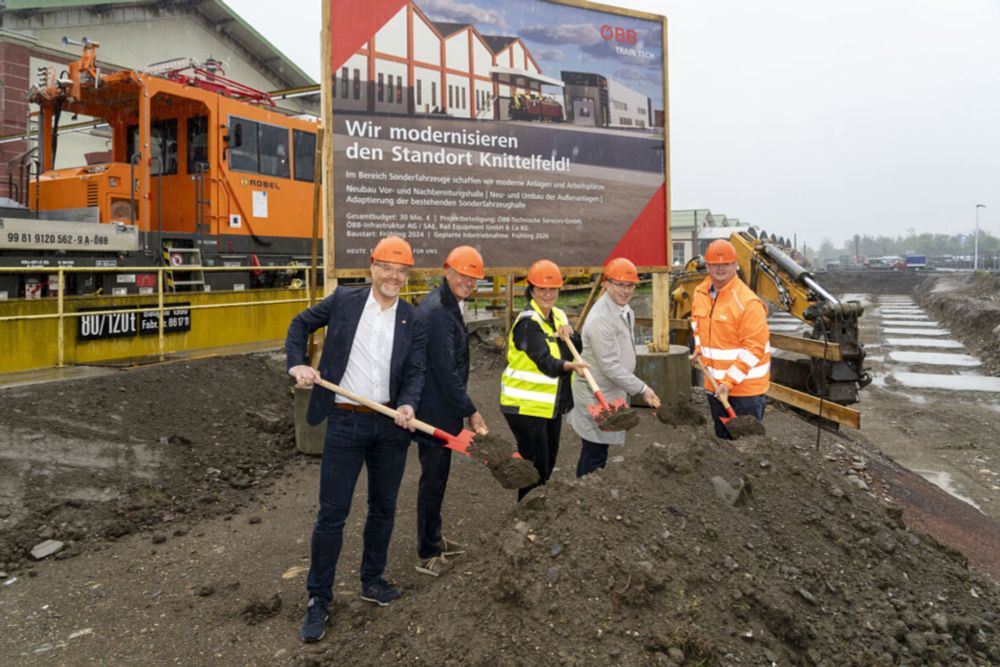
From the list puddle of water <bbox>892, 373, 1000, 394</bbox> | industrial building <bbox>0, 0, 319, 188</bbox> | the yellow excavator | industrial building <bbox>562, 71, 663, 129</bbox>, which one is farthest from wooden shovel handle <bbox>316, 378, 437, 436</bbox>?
industrial building <bbox>0, 0, 319, 188</bbox>

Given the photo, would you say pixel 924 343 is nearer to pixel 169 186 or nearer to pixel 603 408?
pixel 603 408

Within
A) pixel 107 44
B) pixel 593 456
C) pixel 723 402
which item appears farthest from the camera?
pixel 107 44

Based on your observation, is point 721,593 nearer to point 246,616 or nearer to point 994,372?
point 246,616

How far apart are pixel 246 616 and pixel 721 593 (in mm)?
2373

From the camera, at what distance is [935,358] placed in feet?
58.4

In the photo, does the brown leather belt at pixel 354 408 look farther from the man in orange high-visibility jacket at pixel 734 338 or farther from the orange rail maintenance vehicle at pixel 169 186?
the orange rail maintenance vehicle at pixel 169 186

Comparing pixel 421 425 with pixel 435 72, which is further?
pixel 435 72

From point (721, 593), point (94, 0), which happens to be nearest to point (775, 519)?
point (721, 593)

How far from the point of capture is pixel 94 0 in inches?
715

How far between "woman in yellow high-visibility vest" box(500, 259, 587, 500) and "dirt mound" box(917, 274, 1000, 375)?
14.9m

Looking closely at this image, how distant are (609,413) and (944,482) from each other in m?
5.55

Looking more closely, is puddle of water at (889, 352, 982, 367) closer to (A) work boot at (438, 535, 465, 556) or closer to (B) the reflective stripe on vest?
(B) the reflective stripe on vest

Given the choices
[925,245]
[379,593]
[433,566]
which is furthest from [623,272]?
[925,245]

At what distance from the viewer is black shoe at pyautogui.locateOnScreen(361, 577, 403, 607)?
378cm
